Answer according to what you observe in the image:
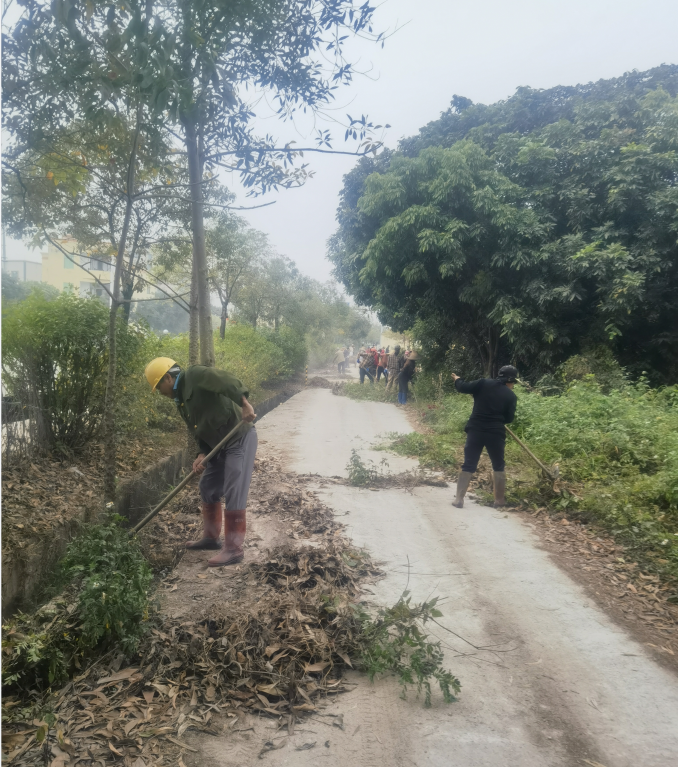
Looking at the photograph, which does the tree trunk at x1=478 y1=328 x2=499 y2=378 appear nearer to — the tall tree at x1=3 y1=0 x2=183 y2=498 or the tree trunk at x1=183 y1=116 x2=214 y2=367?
the tree trunk at x1=183 y1=116 x2=214 y2=367

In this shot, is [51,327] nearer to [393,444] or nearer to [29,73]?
[29,73]

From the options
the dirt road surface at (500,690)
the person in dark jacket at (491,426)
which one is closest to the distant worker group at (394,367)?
the person in dark jacket at (491,426)

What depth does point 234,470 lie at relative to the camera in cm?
478

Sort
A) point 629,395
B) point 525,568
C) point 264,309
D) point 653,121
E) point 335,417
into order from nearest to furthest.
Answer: point 525,568, point 629,395, point 653,121, point 335,417, point 264,309

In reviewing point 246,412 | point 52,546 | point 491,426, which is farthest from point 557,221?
point 52,546

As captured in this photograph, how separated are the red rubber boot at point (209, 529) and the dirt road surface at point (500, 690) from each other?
1366 mm

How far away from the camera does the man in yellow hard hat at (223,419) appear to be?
4.73 meters

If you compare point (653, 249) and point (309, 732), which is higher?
point (653, 249)

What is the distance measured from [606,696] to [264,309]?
22302 millimetres

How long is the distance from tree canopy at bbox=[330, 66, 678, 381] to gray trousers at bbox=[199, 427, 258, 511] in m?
9.76

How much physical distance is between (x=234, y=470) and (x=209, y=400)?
0.64 m

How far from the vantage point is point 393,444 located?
34.0ft

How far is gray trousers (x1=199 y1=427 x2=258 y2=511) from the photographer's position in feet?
15.7

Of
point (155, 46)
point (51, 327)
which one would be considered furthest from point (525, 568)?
point (51, 327)
